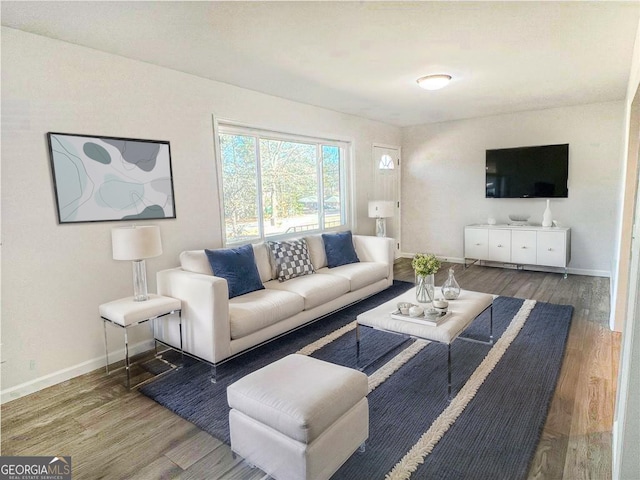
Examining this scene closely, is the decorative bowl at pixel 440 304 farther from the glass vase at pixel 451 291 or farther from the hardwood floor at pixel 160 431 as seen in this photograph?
the hardwood floor at pixel 160 431

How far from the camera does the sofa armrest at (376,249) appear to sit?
4.65 m

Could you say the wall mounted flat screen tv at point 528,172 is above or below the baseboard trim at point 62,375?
above

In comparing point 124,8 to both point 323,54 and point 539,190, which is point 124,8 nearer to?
point 323,54

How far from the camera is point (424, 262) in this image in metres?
2.84

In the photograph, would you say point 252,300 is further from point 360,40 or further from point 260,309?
point 360,40

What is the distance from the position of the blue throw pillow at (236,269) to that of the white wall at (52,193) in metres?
0.45

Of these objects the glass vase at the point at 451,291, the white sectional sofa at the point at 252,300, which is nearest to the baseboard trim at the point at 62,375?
the white sectional sofa at the point at 252,300

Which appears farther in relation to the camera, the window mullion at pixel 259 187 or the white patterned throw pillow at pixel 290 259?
the window mullion at pixel 259 187

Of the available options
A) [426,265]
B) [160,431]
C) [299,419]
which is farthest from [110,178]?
[426,265]

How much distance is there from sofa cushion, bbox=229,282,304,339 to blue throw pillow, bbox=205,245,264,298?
7 cm

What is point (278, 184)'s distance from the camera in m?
4.66

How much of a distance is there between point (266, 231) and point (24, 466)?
3025 millimetres

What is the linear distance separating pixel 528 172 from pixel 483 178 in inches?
26.5

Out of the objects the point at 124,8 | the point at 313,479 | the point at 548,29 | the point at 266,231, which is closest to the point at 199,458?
the point at 313,479
